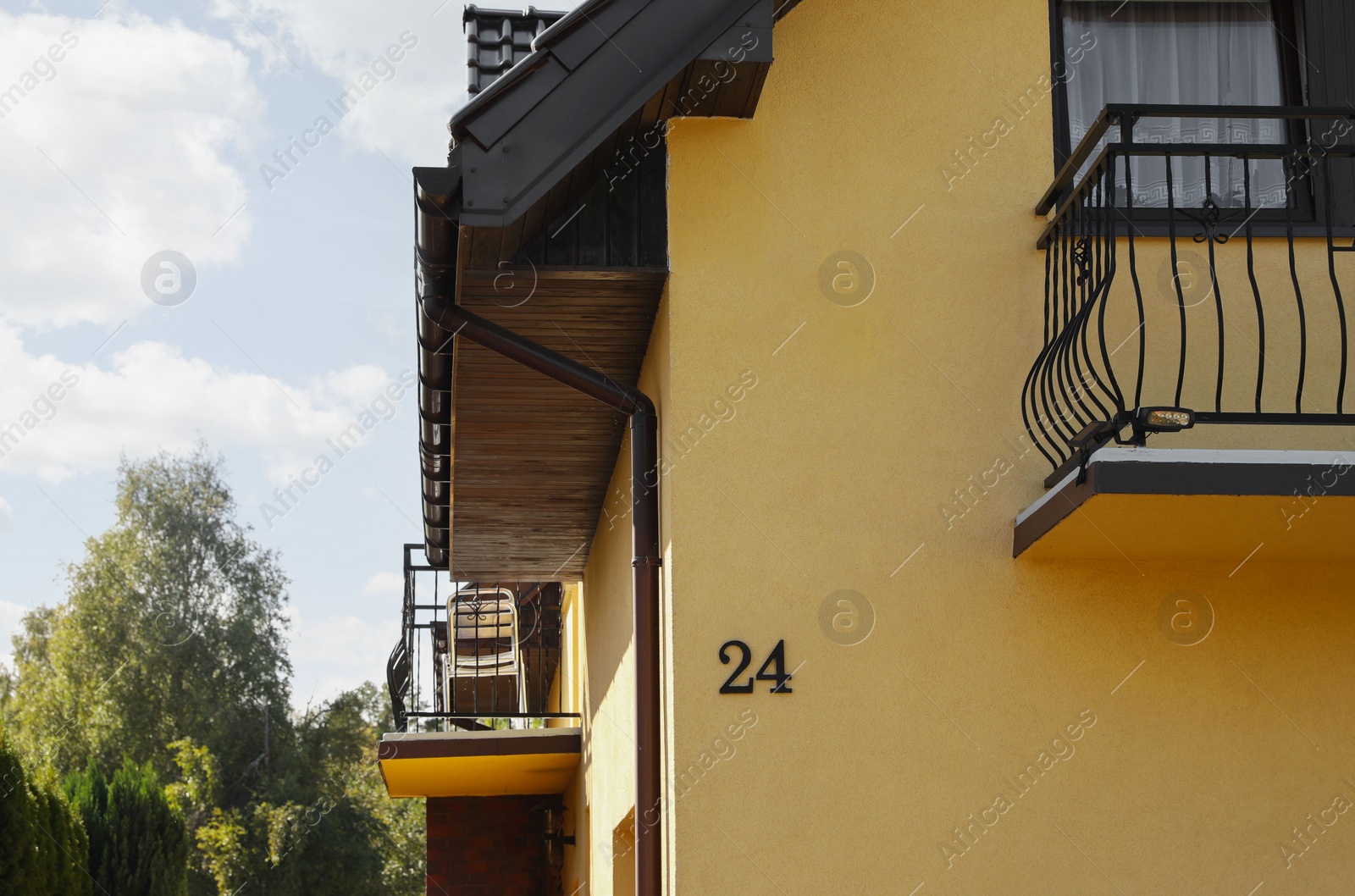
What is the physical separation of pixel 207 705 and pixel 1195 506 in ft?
94.1

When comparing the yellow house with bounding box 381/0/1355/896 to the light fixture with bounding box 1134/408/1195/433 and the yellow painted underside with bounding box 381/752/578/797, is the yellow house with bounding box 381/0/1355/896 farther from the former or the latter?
the yellow painted underside with bounding box 381/752/578/797

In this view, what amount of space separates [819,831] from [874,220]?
8.38 ft

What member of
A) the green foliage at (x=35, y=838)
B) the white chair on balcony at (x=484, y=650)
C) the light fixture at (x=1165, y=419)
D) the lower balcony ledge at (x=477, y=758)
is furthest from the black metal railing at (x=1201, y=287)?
A: the green foliage at (x=35, y=838)

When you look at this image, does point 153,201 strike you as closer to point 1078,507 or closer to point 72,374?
point 72,374

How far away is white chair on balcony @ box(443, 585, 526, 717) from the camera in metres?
10.6

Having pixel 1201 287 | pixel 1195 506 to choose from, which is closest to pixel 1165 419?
pixel 1195 506

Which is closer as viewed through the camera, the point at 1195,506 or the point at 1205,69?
the point at 1195,506

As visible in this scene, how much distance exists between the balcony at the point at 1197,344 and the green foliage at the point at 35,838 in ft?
25.6

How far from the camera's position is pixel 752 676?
472 cm

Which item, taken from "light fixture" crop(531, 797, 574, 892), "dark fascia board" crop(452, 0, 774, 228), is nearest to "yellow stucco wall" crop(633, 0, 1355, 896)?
"dark fascia board" crop(452, 0, 774, 228)

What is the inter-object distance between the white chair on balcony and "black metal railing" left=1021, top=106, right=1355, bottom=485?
5.82 metres

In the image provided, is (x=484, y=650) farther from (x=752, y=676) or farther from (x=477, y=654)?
(x=752, y=676)

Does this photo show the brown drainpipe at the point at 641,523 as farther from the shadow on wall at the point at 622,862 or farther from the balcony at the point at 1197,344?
the shadow on wall at the point at 622,862

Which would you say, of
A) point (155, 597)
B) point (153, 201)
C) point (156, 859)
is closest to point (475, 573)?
point (153, 201)
